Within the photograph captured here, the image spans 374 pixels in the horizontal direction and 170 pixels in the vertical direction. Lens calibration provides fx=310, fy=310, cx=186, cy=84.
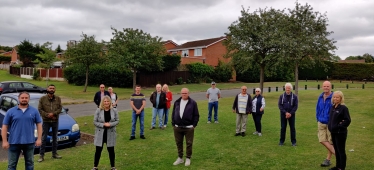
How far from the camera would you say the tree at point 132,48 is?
29.7 m

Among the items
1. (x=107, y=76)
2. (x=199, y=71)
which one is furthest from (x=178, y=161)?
(x=199, y=71)

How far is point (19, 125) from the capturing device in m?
5.84

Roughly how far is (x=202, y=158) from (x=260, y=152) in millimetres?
1696

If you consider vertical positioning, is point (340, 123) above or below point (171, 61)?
below

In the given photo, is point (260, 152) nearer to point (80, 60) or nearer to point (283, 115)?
point (283, 115)

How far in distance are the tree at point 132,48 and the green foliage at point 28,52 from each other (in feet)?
120

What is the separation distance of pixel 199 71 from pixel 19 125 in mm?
39911

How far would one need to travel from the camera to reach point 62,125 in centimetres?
962

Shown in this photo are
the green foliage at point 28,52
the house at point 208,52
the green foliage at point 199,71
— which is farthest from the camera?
the green foliage at point 28,52

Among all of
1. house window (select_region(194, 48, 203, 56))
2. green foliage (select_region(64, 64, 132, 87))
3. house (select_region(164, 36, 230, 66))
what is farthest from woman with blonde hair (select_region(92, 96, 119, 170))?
house window (select_region(194, 48, 203, 56))

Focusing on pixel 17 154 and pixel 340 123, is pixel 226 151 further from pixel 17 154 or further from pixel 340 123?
pixel 17 154

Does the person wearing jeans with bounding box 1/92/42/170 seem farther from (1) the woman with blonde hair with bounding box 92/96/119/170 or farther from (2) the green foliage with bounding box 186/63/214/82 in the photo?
(2) the green foliage with bounding box 186/63/214/82

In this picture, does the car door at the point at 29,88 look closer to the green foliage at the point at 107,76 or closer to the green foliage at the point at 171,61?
the green foliage at the point at 107,76

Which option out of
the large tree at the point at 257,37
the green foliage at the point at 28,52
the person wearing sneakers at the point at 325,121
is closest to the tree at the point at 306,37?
the large tree at the point at 257,37
